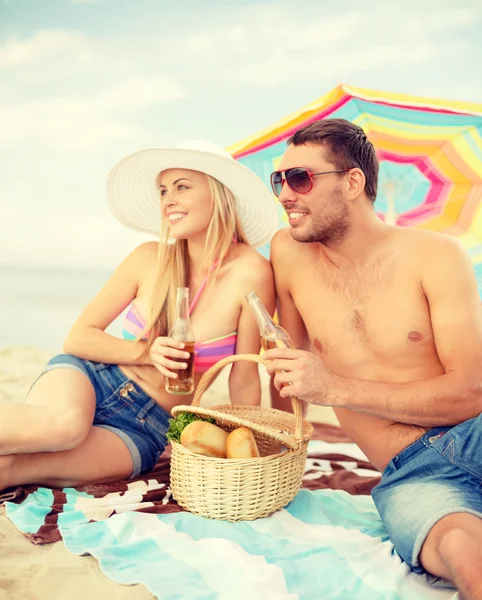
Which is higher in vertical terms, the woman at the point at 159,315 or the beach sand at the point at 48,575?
the woman at the point at 159,315

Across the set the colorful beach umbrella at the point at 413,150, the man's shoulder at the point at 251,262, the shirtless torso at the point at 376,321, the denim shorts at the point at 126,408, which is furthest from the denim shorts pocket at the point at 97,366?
the colorful beach umbrella at the point at 413,150

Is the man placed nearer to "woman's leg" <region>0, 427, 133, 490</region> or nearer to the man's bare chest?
the man's bare chest

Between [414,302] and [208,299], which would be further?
[208,299]

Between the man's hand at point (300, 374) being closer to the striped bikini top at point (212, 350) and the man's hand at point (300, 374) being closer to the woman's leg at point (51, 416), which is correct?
the striped bikini top at point (212, 350)

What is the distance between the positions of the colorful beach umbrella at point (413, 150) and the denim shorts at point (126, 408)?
1.43 metres

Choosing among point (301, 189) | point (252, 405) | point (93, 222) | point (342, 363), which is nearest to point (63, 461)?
point (252, 405)

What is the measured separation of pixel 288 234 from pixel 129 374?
1061 mm

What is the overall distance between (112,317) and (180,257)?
477mm

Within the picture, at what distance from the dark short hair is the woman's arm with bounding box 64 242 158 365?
39.9 inches

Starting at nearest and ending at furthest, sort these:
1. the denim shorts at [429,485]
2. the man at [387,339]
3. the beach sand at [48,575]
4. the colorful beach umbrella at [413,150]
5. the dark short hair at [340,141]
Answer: the beach sand at [48,575] < the denim shorts at [429,485] < the man at [387,339] < the dark short hair at [340,141] < the colorful beach umbrella at [413,150]

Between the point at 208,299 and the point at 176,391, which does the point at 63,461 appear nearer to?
the point at 176,391

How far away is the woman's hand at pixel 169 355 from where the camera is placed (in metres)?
2.77

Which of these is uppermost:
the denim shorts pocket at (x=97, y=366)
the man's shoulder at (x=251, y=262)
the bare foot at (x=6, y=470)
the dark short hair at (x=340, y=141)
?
the dark short hair at (x=340, y=141)

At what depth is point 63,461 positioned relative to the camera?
2.91m
